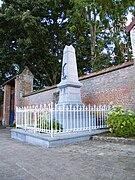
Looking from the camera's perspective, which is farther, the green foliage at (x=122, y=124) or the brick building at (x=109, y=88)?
the brick building at (x=109, y=88)

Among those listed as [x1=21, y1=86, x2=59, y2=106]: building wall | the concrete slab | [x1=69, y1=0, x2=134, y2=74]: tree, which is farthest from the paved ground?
[x1=69, y1=0, x2=134, y2=74]: tree

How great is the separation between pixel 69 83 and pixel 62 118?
5.96ft

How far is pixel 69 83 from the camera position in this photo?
8281mm

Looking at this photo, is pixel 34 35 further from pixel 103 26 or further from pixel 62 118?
pixel 62 118

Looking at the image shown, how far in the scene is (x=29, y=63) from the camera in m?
19.3

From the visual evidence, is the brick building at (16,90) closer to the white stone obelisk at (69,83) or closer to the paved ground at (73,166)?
the white stone obelisk at (69,83)

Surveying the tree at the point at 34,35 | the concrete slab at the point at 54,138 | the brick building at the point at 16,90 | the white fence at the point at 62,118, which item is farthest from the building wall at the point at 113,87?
the brick building at the point at 16,90

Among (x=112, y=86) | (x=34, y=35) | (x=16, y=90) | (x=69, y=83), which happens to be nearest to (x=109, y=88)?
(x=112, y=86)

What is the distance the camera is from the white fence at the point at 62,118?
259 inches

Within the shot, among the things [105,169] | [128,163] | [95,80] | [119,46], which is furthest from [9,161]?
[119,46]

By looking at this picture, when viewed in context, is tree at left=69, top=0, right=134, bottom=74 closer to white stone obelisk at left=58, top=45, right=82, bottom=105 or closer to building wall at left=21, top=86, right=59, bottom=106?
building wall at left=21, top=86, right=59, bottom=106

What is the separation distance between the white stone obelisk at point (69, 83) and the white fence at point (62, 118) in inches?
34.5

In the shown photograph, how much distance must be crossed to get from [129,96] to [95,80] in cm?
233

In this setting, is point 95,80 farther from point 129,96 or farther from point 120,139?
point 120,139
